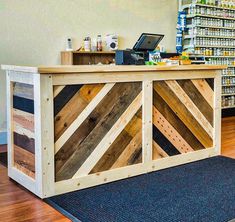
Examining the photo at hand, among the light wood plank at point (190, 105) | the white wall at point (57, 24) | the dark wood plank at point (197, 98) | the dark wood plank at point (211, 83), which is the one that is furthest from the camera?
the white wall at point (57, 24)

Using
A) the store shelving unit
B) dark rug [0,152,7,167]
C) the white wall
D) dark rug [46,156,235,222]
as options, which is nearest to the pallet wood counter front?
dark rug [46,156,235,222]

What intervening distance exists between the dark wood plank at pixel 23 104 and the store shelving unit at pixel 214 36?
4088mm

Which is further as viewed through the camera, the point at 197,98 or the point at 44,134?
the point at 197,98

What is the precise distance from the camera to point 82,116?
3082 millimetres

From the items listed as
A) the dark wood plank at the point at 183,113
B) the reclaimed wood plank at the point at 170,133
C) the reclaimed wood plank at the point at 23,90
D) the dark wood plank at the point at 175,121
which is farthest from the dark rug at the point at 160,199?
the reclaimed wood plank at the point at 23,90

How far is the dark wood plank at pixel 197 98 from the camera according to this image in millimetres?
3809

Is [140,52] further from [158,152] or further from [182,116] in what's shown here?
[158,152]

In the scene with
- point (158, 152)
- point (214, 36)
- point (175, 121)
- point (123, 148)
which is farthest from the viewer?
point (214, 36)

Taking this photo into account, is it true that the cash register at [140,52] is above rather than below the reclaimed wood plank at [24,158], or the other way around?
above

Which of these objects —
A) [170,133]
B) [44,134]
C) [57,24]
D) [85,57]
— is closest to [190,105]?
[170,133]

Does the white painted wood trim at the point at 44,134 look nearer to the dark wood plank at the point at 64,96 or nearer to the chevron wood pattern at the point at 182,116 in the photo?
the dark wood plank at the point at 64,96

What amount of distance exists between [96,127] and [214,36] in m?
4.37

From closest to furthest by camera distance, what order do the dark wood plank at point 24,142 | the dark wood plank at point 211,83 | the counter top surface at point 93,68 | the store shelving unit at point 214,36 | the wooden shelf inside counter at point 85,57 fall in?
the counter top surface at point 93,68, the dark wood plank at point 24,142, the dark wood plank at point 211,83, the wooden shelf inside counter at point 85,57, the store shelving unit at point 214,36

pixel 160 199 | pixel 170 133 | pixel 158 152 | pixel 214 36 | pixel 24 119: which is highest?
pixel 214 36
